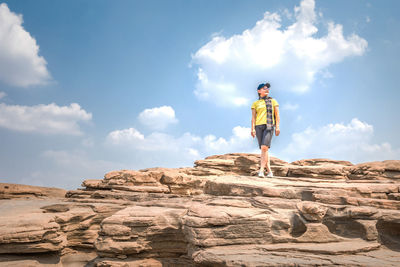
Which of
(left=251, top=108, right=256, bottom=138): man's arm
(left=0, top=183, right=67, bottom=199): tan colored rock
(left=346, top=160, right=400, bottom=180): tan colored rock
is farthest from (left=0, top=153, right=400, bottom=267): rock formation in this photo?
(left=346, top=160, right=400, bottom=180): tan colored rock

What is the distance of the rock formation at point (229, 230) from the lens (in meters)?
5.54

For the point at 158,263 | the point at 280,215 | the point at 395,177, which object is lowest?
the point at 158,263

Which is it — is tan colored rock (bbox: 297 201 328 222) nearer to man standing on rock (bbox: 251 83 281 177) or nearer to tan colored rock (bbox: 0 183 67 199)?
man standing on rock (bbox: 251 83 281 177)

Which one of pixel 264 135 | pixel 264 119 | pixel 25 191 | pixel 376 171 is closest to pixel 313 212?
pixel 264 135

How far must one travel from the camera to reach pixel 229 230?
600 centimetres

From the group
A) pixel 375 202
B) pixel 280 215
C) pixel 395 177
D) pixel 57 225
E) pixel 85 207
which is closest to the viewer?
pixel 280 215

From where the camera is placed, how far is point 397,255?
221 inches

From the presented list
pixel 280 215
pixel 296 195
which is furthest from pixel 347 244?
pixel 296 195

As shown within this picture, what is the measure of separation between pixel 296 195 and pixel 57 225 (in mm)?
7883

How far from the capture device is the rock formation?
5.54 m

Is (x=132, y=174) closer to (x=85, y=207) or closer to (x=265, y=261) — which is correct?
(x=85, y=207)

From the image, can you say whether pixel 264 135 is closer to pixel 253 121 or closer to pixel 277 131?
pixel 277 131

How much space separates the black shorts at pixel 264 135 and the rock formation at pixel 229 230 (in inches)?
55.5

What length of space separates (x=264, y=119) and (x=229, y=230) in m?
5.10
